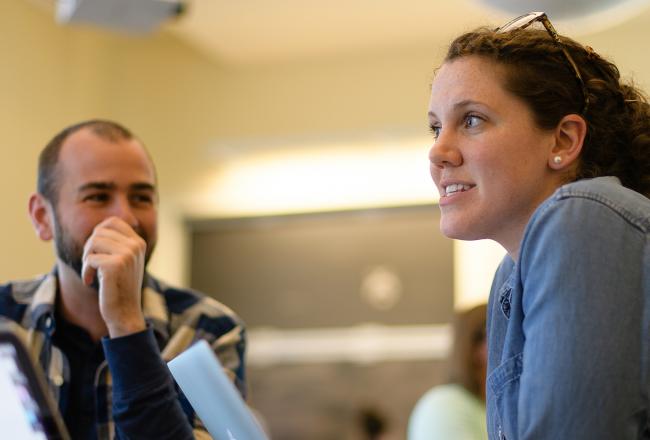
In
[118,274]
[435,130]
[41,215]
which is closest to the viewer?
[435,130]

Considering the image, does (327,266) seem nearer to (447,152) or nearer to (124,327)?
(124,327)

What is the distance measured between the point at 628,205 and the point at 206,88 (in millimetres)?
4326

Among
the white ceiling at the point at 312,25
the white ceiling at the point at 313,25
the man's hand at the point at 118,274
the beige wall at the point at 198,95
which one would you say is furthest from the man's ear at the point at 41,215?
the beige wall at the point at 198,95

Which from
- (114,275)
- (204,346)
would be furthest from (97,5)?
(204,346)

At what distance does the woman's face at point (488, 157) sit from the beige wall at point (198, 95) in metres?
3.47

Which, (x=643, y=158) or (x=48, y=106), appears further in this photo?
(x=48, y=106)

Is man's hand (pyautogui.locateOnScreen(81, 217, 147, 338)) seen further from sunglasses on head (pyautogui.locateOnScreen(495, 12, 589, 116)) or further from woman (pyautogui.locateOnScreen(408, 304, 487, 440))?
woman (pyautogui.locateOnScreen(408, 304, 487, 440))

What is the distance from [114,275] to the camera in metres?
1.56

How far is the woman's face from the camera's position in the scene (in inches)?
50.3

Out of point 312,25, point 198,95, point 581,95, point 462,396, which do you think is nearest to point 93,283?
point 581,95

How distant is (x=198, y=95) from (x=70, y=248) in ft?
11.1

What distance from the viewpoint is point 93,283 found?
6.14ft

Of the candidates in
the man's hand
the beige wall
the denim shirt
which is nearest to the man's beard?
the man's hand

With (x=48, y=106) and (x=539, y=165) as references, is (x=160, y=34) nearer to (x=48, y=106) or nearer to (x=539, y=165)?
(x=48, y=106)
